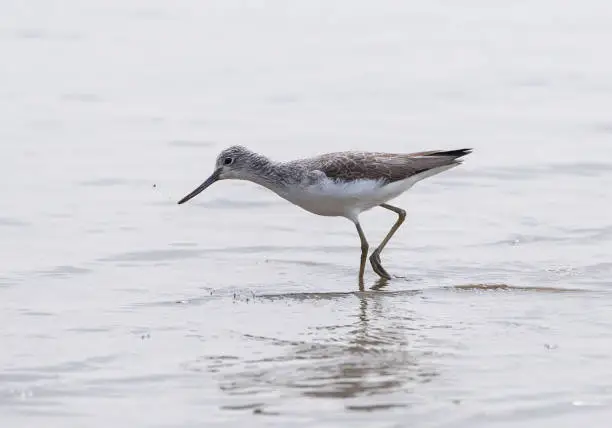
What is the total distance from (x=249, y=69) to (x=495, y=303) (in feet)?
27.8

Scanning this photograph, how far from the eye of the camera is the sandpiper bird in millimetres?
10547

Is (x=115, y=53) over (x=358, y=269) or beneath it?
over

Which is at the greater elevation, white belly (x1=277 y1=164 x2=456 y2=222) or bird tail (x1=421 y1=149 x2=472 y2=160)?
bird tail (x1=421 y1=149 x2=472 y2=160)

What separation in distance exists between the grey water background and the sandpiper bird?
486 mm

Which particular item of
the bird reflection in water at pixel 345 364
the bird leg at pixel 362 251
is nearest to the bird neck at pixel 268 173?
the bird leg at pixel 362 251

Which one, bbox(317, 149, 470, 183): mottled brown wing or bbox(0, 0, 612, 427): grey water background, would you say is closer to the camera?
bbox(0, 0, 612, 427): grey water background

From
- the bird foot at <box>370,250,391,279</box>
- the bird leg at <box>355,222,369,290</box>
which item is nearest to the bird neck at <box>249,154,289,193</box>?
the bird leg at <box>355,222,369,290</box>

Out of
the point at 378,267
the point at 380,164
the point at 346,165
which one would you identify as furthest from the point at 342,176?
the point at 378,267

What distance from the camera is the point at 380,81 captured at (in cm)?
1688

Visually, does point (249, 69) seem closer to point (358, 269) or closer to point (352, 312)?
point (358, 269)

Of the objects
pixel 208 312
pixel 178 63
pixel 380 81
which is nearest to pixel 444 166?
pixel 208 312

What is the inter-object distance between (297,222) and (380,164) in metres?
1.49

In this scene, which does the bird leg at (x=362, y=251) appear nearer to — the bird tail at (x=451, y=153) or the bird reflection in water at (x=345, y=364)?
the bird tail at (x=451, y=153)

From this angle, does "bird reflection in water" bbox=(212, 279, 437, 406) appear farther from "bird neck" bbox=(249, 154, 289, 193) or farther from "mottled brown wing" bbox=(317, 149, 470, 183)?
"bird neck" bbox=(249, 154, 289, 193)
